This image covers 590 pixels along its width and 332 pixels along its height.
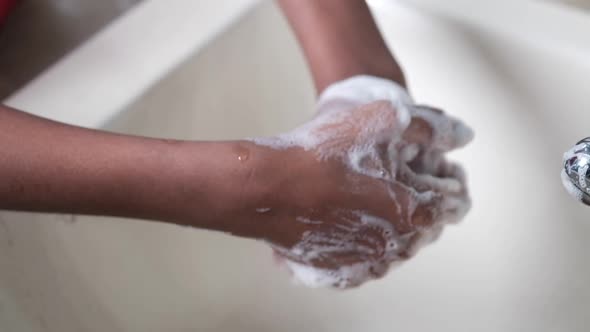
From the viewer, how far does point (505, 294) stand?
29.0 inches

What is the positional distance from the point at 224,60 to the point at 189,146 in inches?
11.6

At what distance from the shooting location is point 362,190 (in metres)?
0.54

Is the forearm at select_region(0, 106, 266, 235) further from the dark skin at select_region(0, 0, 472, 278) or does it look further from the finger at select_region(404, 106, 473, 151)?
the finger at select_region(404, 106, 473, 151)

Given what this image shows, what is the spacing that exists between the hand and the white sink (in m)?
0.15

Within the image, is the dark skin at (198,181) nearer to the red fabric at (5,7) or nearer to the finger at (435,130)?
the finger at (435,130)

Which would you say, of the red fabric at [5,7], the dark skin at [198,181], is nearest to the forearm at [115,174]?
the dark skin at [198,181]

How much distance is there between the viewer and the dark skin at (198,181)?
1.43 feet

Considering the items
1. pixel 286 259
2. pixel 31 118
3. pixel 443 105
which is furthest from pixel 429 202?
pixel 31 118

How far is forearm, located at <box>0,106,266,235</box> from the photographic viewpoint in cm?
43

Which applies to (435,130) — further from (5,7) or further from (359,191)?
(5,7)

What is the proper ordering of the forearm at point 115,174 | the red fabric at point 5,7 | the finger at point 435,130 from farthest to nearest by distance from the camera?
the red fabric at point 5,7, the finger at point 435,130, the forearm at point 115,174

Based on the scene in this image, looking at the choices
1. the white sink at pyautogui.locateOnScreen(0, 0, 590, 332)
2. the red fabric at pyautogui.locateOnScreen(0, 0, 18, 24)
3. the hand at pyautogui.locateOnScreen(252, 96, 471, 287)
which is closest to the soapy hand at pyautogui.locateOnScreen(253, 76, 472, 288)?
the hand at pyautogui.locateOnScreen(252, 96, 471, 287)

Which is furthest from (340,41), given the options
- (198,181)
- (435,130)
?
(198,181)

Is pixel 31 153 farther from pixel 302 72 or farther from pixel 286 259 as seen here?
pixel 302 72
